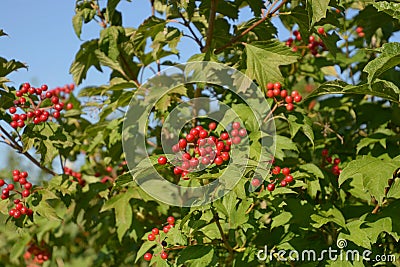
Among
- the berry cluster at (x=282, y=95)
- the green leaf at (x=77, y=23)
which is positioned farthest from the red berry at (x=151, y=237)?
the green leaf at (x=77, y=23)

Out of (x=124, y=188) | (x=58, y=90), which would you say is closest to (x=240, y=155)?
(x=124, y=188)

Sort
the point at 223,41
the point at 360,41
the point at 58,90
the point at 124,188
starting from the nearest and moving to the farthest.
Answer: the point at 223,41, the point at 124,188, the point at 360,41, the point at 58,90

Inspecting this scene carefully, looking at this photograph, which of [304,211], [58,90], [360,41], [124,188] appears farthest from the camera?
[58,90]

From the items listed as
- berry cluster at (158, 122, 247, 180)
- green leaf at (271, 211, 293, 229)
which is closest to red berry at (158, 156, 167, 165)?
berry cluster at (158, 122, 247, 180)

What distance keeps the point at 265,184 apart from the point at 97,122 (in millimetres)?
1549

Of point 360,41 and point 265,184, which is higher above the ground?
point 360,41

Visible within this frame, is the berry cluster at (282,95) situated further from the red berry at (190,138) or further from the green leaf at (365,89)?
the red berry at (190,138)

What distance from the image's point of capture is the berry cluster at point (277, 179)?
224 centimetres

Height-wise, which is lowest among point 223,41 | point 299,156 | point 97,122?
point 299,156

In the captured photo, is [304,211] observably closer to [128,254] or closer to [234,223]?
[234,223]

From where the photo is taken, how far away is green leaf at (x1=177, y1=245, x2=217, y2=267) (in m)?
2.26

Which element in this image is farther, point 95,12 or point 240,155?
point 95,12

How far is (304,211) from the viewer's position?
94.1 inches

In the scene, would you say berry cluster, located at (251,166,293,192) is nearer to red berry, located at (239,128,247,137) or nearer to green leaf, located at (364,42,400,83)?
red berry, located at (239,128,247,137)
